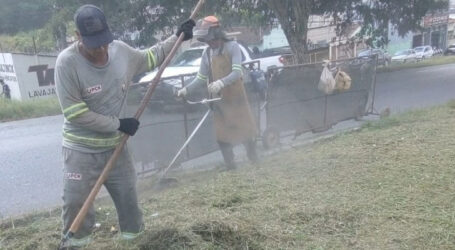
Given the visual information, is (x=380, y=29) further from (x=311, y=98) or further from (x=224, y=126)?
(x=224, y=126)

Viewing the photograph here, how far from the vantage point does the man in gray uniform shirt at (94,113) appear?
3.22 metres

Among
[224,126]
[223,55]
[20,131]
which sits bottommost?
[20,131]

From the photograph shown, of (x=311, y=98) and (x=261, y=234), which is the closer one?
(x=261, y=234)

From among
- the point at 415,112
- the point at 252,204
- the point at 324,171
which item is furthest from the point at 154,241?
the point at 415,112

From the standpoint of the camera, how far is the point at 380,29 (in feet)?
65.6

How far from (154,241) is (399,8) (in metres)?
18.3

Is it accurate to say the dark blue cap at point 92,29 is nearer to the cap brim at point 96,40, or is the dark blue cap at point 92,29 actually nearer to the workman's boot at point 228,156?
the cap brim at point 96,40

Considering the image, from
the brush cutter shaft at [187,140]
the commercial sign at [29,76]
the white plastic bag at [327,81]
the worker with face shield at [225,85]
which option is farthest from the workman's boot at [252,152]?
A: the commercial sign at [29,76]

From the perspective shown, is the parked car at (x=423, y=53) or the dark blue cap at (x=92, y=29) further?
the parked car at (x=423, y=53)

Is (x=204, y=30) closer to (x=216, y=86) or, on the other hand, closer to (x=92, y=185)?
(x=216, y=86)

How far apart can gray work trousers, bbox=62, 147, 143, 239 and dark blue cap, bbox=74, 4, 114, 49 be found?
82 centimetres

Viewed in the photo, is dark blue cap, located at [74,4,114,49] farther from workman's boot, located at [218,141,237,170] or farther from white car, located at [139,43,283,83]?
white car, located at [139,43,283,83]

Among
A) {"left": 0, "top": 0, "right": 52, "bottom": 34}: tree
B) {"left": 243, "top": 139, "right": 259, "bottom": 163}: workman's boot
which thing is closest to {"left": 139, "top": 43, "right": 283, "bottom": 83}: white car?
{"left": 243, "top": 139, "right": 259, "bottom": 163}: workman's boot

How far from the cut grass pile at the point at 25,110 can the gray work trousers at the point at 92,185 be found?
11.5 m
